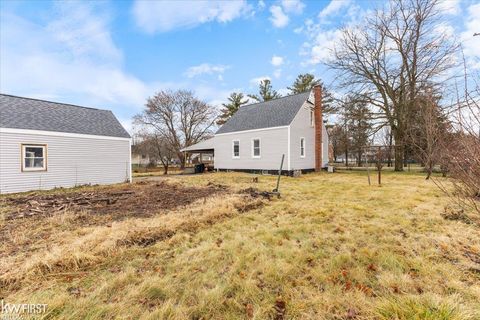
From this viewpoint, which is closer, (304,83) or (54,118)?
(54,118)

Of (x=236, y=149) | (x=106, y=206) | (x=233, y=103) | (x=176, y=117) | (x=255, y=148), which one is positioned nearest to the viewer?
(x=106, y=206)

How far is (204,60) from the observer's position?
18.8 m

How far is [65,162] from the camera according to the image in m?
11.1

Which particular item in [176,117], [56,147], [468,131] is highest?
[176,117]

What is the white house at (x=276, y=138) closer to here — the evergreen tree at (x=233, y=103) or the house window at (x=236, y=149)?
the house window at (x=236, y=149)

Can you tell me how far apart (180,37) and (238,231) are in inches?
530

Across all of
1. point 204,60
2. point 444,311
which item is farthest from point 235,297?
point 204,60

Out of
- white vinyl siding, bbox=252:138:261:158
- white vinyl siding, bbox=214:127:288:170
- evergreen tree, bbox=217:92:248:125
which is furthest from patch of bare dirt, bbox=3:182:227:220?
evergreen tree, bbox=217:92:248:125

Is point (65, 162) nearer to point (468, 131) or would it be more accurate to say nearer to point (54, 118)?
point (54, 118)

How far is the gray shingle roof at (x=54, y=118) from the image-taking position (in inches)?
394

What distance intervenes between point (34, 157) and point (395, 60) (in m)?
24.5

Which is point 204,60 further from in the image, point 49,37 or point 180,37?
point 49,37

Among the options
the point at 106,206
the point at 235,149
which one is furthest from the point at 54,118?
the point at 235,149

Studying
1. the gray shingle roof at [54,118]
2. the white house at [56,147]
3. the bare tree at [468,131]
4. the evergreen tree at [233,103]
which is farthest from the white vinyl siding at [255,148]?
the evergreen tree at [233,103]
